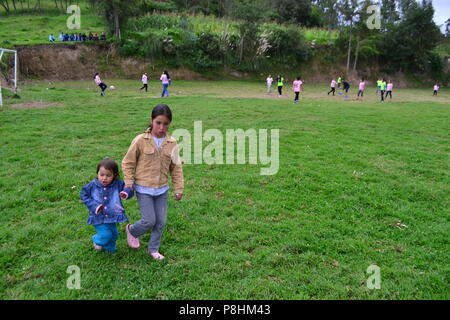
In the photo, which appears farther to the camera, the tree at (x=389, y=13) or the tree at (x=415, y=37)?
the tree at (x=389, y=13)

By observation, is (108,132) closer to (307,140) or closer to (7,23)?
(307,140)

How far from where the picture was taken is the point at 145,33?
38219 millimetres

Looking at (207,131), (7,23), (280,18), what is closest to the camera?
(207,131)

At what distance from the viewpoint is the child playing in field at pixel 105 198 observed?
13.3 feet

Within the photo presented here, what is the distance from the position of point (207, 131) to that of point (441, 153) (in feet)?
23.7

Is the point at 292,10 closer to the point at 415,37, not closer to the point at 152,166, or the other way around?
the point at 415,37

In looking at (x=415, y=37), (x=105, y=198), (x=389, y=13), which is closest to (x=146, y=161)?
(x=105, y=198)

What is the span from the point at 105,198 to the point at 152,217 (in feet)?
2.06

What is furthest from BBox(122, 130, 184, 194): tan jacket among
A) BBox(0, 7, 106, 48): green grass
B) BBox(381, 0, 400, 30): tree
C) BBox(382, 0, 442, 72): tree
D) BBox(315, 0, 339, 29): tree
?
BBox(315, 0, 339, 29): tree

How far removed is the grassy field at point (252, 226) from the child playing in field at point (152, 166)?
2.07ft

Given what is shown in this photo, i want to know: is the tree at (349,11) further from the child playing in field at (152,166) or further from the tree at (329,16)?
the child playing in field at (152,166)

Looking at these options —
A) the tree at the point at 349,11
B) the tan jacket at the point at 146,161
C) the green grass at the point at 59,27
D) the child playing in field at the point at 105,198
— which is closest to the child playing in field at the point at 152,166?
the tan jacket at the point at 146,161
